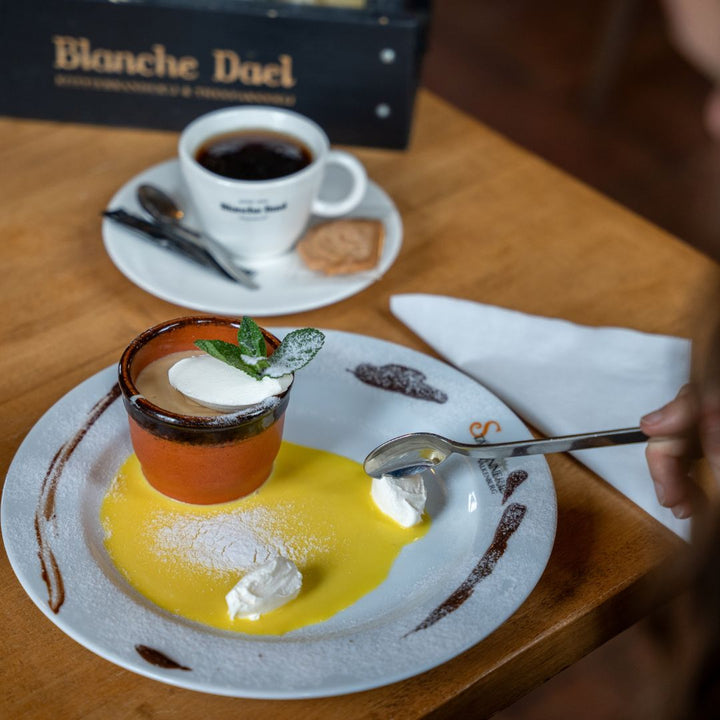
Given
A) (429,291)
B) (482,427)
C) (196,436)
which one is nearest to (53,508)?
(196,436)

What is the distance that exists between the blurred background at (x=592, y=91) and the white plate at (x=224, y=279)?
1.70 metres

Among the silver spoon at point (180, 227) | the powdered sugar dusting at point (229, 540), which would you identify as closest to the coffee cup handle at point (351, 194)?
the silver spoon at point (180, 227)

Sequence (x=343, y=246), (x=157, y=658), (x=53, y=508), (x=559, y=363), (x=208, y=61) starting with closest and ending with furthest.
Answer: (x=157, y=658) → (x=53, y=508) → (x=559, y=363) → (x=343, y=246) → (x=208, y=61)

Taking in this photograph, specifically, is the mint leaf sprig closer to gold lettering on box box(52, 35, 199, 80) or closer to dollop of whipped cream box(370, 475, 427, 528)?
dollop of whipped cream box(370, 475, 427, 528)

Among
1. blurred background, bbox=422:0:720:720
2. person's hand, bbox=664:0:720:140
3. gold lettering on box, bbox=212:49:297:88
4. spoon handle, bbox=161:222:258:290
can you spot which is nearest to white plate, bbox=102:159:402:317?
spoon handle, bbox=161:222:258:290

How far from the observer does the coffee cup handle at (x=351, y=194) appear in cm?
114

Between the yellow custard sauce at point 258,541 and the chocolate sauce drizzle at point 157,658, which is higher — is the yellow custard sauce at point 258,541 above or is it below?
below

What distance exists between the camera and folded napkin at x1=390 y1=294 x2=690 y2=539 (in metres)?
0.92

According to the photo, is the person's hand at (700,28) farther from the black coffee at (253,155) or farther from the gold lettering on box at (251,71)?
the gold lettering on box at (251,71)

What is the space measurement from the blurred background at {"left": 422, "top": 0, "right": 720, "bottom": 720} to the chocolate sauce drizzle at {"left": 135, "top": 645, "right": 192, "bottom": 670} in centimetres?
215

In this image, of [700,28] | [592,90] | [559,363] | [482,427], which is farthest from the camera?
[592,90]

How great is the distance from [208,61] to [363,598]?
31.8 inches

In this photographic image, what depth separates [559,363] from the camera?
983mm

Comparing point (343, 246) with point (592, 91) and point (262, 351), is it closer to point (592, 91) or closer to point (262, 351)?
point (262, 351)
